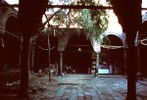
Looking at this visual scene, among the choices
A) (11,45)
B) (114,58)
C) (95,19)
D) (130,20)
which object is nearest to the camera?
(130,20)

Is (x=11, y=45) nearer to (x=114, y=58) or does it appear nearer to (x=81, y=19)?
(x=81, y=19)

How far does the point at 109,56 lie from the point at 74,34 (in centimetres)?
573

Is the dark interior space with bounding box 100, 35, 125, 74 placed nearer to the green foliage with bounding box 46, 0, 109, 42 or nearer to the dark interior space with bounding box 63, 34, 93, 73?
the dark interior space with bounding box 63, 34, 93, 73

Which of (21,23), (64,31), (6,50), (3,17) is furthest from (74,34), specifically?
(21,23)

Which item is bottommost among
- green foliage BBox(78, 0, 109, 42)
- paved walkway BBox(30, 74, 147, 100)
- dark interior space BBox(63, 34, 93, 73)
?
paved walkway BBox(30, 74, 147, 100)

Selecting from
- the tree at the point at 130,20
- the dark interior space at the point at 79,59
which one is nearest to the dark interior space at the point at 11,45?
the dark interior space at the point at 79,59

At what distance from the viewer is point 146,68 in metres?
28.2

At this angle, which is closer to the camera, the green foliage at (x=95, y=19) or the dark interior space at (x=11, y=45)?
the green foliage at (x=95, y=19)

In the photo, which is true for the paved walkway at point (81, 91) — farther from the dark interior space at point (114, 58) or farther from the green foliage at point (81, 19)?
the dark interior space at point (114, 58)

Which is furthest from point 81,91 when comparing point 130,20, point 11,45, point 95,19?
point 11,45

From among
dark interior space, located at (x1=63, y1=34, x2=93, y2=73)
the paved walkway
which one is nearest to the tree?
the paved walkway

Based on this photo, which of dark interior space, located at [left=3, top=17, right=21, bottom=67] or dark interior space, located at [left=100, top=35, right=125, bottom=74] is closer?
dark interior space, located at [left=3, top=17, right=21, bottom=67]

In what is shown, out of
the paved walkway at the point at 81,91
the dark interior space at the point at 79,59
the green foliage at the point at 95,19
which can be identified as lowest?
the paved walkway at the point at 81,91

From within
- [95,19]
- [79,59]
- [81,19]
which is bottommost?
[79,59]
